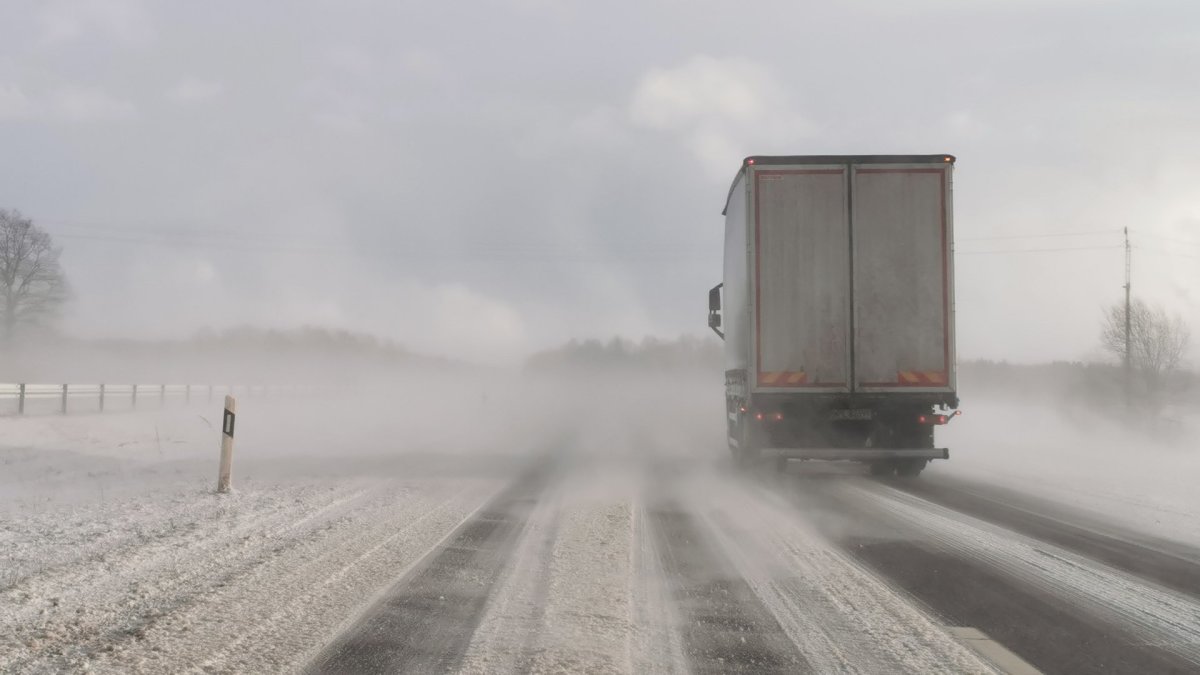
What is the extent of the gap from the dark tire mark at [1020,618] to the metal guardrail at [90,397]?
2517 cm

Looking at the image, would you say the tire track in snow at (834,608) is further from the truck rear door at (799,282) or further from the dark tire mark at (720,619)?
the truck rear door at (799,282)

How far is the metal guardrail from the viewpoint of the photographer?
25672mm

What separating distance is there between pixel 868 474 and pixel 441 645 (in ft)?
34.1

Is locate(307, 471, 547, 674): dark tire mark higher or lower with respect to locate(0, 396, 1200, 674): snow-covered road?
lower

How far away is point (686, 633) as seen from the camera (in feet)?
15.0

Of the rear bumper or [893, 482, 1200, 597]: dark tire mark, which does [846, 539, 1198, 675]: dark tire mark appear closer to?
[893, 482, 1200, 597]: dark tire mark

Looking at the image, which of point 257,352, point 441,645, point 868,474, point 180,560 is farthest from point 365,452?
point 257,352

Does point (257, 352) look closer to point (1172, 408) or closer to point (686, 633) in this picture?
point (1172, 408)

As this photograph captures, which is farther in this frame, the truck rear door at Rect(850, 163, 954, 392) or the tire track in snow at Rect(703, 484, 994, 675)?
the truck rear door at Rect(850, 163, 954, 392)

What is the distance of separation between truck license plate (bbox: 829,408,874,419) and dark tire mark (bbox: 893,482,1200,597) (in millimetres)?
1211

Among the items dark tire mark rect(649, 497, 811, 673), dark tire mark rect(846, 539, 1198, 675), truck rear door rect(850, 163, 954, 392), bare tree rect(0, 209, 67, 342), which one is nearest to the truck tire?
truck rear door rect(850, 163, 954, 392)

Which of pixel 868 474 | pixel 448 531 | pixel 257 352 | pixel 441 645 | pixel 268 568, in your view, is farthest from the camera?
pixel 257 352

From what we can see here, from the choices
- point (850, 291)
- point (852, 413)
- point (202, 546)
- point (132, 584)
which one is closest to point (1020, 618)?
point (132, 584)

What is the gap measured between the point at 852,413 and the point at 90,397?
28375 millimetres
